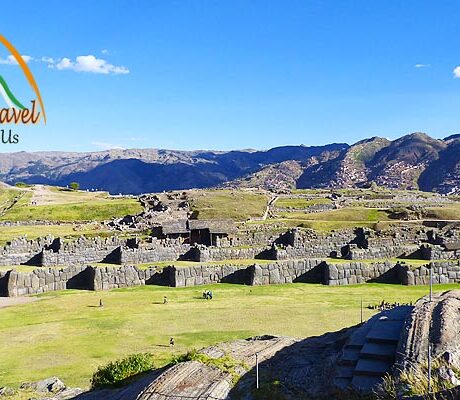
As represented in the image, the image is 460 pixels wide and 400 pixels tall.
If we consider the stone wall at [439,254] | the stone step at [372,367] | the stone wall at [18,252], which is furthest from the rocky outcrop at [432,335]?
the stone wall at [18,252]

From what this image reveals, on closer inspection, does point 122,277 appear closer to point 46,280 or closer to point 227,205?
point 46,280

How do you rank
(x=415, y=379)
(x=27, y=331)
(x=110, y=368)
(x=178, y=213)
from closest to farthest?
1. (x=415, y=379)
2. (x=110, y=368)
3. (x=27, y=331)
4. (x=178, y=213)

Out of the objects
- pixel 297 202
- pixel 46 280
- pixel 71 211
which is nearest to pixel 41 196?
pixel 71 211

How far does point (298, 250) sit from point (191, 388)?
4208 centimetres

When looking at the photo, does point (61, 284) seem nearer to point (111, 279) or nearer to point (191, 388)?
point (111, 279)

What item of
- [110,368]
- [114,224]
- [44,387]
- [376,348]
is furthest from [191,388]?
[114,224]

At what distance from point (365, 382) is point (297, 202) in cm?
10412

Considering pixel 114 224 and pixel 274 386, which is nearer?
Result: pixel 274 386

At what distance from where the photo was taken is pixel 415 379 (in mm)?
10422

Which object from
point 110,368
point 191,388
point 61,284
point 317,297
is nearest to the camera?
point 191,388

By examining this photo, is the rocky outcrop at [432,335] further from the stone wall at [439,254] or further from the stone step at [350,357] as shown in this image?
the stone wall at [439,254]

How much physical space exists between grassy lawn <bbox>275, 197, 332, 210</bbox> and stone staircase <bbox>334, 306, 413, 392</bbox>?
92.5 metres

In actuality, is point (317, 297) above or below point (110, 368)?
below

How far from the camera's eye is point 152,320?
108 feet
